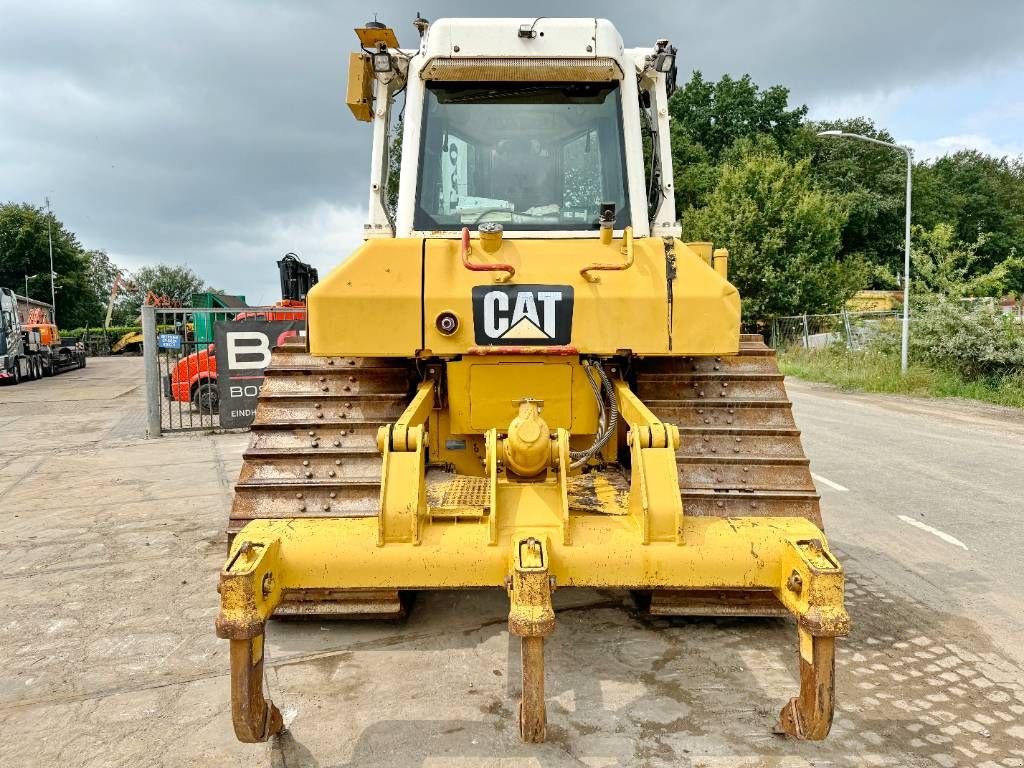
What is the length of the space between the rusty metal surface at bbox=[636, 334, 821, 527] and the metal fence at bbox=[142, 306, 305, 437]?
7.93 metres

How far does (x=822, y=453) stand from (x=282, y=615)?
7429mm

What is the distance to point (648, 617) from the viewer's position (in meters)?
4.02

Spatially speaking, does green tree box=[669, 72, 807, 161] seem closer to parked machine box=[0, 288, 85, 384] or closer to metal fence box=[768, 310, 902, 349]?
metal fence box=[768, 310, 902, 349]

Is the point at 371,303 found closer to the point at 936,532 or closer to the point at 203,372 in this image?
the point at 936,532

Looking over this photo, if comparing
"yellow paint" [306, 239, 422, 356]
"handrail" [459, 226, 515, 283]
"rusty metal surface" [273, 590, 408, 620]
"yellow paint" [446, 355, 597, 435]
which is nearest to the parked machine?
"rusty metal surface" [273, 590, 408, 620]

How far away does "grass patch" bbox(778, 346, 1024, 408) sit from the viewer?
15.2 metres

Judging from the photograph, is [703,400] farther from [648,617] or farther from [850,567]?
[850,567]

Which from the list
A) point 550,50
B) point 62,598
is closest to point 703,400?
point 550,50

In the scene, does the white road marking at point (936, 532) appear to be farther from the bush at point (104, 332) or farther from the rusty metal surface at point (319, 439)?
the bush at point (104, 332)

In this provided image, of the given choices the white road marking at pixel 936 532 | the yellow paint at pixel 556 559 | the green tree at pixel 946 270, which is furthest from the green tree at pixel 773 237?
the yellow paint at pixel 556 559

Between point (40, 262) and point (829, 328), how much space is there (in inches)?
2152

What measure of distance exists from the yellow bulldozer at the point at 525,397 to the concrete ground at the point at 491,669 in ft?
0.78

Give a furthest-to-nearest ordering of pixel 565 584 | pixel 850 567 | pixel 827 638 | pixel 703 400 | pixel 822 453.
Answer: pixel 822 453, pixel 850 567, pixel 703 400, pixel 565 584, pixel 827 638

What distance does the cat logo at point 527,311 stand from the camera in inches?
136
